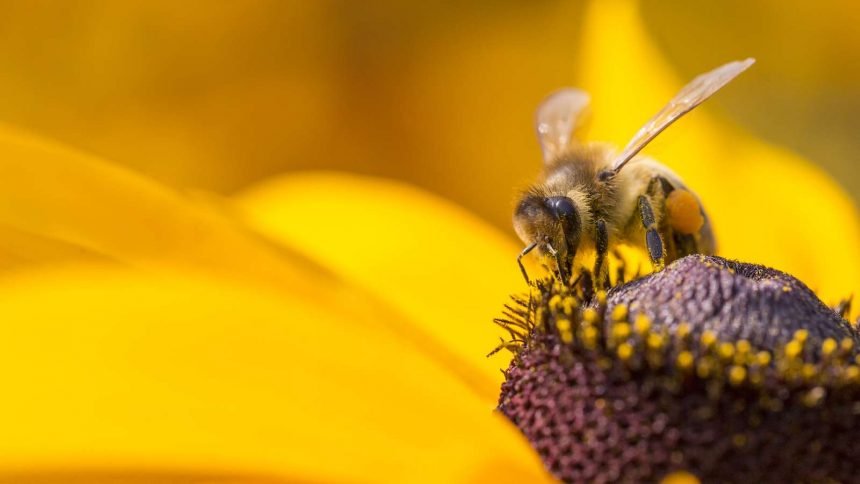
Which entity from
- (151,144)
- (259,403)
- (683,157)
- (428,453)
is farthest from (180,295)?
(151,144)

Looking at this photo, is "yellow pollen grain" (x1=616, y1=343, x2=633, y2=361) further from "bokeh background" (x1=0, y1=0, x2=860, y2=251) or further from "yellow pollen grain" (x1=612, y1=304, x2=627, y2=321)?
"bokeh background" (x1=0, y1=0, x2=860, y2=251)

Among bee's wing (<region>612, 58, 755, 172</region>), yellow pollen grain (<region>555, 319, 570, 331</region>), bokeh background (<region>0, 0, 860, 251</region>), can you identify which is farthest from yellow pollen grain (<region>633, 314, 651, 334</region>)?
bokeh background (<region>0, 0, 860, 251</region>)

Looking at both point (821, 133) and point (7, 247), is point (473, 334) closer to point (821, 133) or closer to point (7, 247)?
point (7, 247)

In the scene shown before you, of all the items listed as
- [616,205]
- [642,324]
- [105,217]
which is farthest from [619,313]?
[105,217]

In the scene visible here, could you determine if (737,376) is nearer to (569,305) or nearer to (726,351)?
(726,351)

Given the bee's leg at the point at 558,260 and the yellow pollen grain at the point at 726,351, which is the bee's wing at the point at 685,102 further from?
the yellow pollen grain at the point at 726,351

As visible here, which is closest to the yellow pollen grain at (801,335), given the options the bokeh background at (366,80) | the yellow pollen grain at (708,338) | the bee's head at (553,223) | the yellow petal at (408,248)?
the yellow pollen grain at (708,338)
